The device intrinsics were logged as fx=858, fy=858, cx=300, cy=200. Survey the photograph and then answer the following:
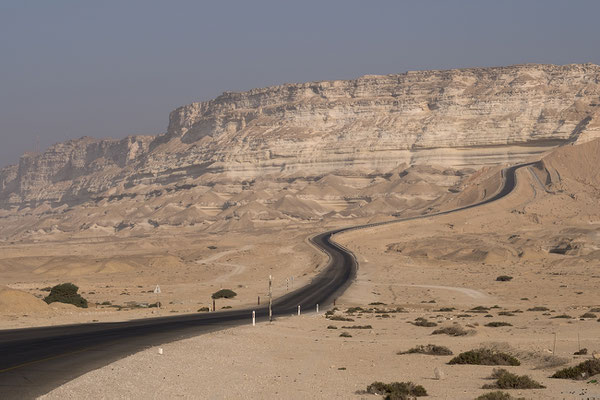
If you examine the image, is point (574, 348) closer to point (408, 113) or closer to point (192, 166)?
point (408, 113)

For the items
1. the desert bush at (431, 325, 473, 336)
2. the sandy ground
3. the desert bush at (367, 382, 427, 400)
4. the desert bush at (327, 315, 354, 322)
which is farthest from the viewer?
the desert bush at (327, 315, 354, 322)

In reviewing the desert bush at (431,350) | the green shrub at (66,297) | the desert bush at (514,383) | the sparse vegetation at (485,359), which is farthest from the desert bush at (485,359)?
the green shrub at (66,297)

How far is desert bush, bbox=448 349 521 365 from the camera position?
20.7 meters

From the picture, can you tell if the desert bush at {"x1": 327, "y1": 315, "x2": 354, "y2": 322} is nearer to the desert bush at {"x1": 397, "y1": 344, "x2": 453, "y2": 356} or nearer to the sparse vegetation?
the desert bush at {"x1": 397, "y1": 344, "x2": 453, "y2": 356}

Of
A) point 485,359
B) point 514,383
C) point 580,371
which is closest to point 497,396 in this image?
point 514,383

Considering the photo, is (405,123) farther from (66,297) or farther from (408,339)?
(408,339)

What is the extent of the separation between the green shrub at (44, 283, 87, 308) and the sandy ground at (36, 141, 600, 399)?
1461 cm

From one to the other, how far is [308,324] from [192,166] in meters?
155

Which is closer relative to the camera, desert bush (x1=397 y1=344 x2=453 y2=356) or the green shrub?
desert bush (x1=397 y1=344 x2=453 y2=356)

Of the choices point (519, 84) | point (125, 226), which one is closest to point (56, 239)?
point (125, 226)

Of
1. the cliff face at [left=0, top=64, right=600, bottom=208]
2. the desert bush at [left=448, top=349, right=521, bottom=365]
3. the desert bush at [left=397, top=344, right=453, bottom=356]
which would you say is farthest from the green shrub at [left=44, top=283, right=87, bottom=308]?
the cliff face at [left=0, top=64, right=600, bottom=208]

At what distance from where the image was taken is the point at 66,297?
49219 millimetres

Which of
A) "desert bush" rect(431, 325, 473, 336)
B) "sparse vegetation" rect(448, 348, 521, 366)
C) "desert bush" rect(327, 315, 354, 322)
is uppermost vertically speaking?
"sparse vegetation" rect(448, 348, 521, 366)

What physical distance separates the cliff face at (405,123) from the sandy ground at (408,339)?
237 feet
